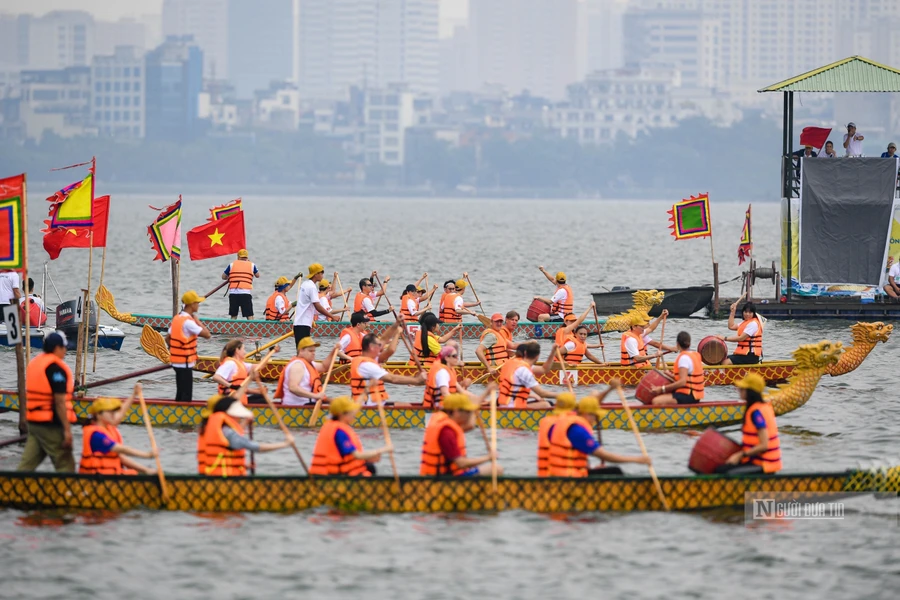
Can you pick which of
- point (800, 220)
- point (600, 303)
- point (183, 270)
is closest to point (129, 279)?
point (183, 270)

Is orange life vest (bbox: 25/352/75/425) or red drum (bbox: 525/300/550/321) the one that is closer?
orange life vest (bbox: 25/352/75/425)

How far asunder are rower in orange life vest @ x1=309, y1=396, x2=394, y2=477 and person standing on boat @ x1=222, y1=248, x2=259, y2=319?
51.1 ft

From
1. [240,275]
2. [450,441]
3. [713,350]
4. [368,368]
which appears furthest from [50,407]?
[240,275]

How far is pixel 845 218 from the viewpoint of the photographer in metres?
37.6

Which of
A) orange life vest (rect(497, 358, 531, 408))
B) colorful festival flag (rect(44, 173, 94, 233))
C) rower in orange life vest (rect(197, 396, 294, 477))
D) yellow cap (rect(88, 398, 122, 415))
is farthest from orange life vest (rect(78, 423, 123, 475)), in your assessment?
colorful festival flag (rect(44, 173, 94, 233))

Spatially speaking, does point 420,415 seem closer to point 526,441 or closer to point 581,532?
point 526,441

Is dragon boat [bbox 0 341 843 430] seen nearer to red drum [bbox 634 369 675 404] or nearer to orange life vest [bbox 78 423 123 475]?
red drum [bbox 634 369 675 404]

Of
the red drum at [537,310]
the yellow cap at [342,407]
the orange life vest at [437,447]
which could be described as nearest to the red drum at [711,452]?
the orange life vest at [437,447]

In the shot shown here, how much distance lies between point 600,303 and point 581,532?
76.8 feet

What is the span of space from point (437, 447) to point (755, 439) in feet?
12.2

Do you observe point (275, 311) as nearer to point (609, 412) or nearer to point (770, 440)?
point (609, 412)

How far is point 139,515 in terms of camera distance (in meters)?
16.4

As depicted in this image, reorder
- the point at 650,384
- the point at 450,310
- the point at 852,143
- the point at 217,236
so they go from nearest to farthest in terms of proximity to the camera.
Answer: the point at 650,384 → the point at 217,236 → the point at 450,310 → the point at 852,143

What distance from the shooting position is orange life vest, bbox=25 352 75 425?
1622 centimetres
